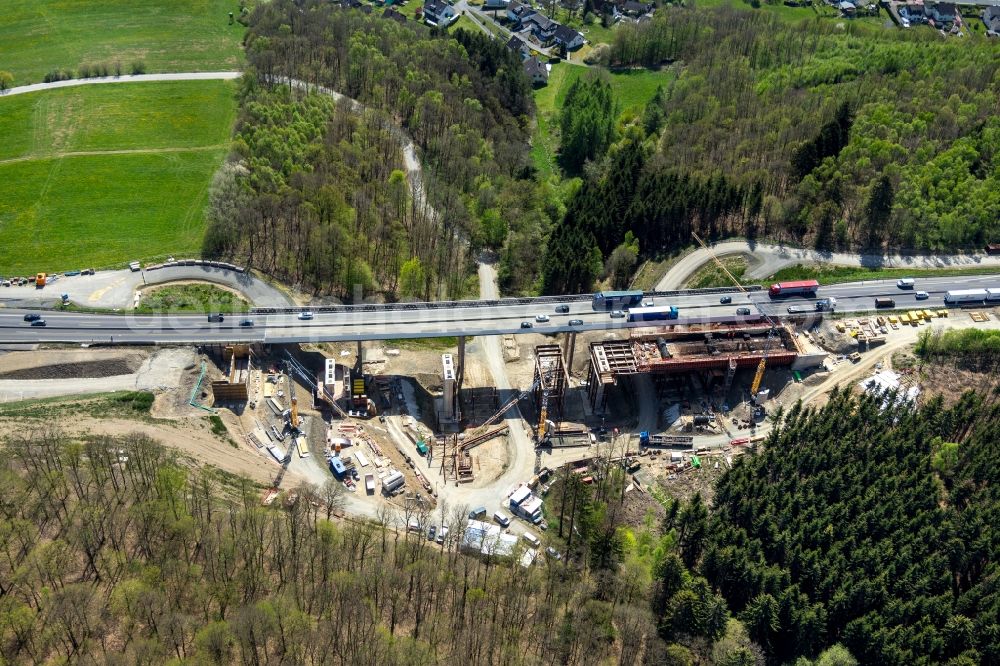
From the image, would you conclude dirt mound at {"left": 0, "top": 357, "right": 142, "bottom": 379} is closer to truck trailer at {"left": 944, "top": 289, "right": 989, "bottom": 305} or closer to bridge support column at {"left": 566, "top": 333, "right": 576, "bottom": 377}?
bridge support column at {"left": 566, "top": 333, "right": 576, "bottom": 377}

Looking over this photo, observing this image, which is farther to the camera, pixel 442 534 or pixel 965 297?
pixel 965 297

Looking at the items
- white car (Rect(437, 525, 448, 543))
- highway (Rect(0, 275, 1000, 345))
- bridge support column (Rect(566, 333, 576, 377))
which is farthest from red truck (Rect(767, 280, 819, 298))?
white car (Rect(437, 525, 448, 543))

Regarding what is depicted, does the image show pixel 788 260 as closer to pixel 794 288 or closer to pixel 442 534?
pixel 794 288

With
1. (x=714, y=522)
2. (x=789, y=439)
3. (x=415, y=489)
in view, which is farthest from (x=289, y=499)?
(x=789, y=439)

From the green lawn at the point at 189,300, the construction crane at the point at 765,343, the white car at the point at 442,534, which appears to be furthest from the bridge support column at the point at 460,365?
the construction crane at the point at 765,343

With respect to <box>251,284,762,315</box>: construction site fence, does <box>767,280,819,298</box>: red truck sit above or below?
above

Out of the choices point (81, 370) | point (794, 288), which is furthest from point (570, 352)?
point (81, 370)

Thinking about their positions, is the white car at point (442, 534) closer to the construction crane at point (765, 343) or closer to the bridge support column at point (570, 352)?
the bridge support column at point (570, 352)
